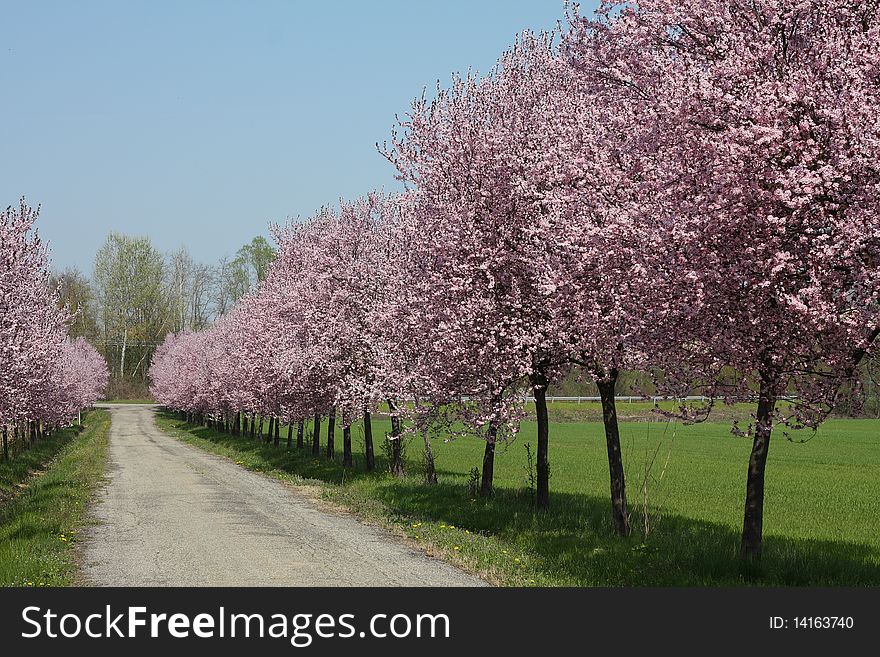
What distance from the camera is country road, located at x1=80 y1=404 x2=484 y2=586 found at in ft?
42.6

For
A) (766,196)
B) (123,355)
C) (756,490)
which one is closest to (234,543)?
(756,490)

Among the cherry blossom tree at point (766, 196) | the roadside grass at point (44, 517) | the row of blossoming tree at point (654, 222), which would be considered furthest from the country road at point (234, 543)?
the cherry blossom tree at point (766, 196)

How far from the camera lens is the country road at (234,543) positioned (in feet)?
42.6

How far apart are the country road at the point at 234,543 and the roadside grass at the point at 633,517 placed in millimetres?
961

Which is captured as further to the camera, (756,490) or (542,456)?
(542,456)

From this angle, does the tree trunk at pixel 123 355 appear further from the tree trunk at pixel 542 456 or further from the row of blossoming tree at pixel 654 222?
the tree trunk at pixel 542 456

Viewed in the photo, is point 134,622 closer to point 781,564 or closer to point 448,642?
point 448,642

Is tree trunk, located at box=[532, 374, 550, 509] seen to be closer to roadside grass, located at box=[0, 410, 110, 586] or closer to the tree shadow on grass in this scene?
the tree shadow on grass

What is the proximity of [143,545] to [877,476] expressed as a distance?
106 feet

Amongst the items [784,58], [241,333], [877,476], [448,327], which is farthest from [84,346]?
[784,58]

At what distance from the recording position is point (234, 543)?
1641cm

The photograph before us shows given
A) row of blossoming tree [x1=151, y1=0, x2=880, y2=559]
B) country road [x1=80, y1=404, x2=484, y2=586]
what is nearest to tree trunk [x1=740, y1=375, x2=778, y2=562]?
row of blossoming tree [x1=151, y1=0, x2=880, y2=559]

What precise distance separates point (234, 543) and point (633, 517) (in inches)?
352

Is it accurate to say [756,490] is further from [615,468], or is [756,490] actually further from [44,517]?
[44,517]
